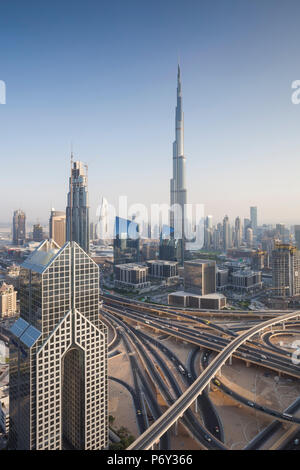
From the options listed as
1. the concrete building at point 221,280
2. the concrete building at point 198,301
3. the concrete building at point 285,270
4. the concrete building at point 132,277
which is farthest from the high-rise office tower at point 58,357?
the concrete building at point 221,280

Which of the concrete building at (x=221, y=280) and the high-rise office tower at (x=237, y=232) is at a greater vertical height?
the high-rise office tower at (x=237, y=232)

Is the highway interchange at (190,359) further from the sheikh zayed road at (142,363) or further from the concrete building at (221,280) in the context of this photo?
the concrete building at (221,280)

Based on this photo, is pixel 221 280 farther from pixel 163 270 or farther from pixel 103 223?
pixel 103 223

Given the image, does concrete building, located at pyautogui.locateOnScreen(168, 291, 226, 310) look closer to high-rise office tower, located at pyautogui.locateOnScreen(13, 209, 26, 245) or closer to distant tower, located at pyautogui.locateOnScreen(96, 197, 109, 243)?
distant tower, located at pyautogui.locateOnScreen(96, 197, 109, 243)

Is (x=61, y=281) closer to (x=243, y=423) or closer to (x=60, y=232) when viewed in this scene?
(x=243, y=423)

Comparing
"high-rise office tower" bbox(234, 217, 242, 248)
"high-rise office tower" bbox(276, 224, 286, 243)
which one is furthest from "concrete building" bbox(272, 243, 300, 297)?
"high-rise office tower" bbox(234, 217, 242, 248)

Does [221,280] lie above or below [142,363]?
above

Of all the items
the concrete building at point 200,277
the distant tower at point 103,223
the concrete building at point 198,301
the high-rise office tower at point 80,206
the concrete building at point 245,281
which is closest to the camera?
the concrete building at point 198,301

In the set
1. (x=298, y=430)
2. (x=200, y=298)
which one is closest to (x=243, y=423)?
(x=298, y=430)

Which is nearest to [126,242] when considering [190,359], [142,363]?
[190,359]
